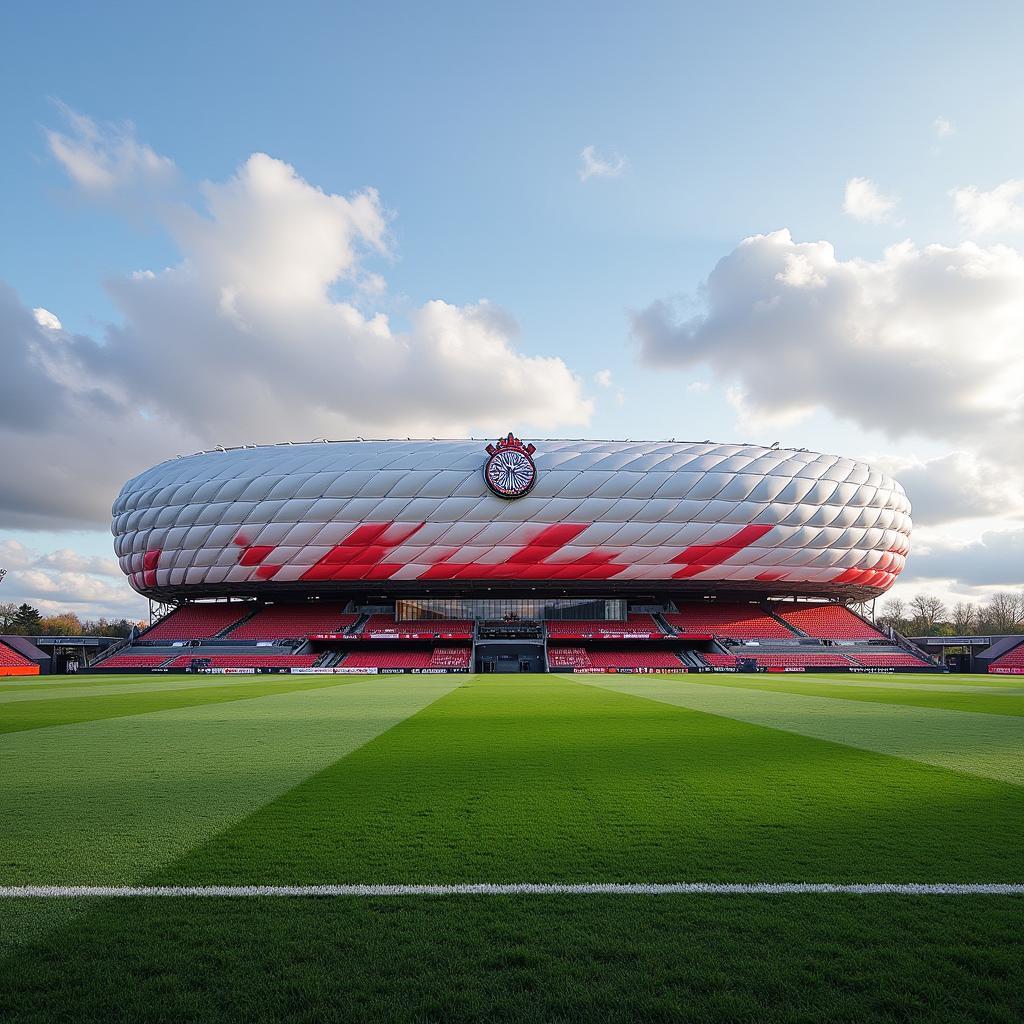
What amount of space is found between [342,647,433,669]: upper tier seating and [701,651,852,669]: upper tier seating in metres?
24.3

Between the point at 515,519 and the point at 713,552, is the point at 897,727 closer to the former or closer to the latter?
the point at 515,519

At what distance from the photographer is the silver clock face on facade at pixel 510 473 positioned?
6456cm

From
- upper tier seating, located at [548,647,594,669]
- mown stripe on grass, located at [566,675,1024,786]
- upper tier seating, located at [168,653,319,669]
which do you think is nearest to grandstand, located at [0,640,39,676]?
upper tier seating, located at [168,653,319,669]

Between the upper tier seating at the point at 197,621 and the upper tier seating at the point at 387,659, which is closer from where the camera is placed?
the upper tier seating at the point at 387,659

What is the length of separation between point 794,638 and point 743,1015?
7070 centimetres

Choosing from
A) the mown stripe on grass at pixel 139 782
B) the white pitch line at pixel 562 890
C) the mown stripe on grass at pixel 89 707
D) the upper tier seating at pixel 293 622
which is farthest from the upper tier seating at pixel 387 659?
the white pitch line at pixel 562 890

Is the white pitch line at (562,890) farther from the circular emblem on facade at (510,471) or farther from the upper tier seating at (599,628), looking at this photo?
the upper tier seating at (599,628)

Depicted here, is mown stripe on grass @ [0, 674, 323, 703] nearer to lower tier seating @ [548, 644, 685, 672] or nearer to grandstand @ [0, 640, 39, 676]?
grandstand @ [0, 640, 39, 676]

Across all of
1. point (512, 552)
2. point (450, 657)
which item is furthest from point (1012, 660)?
point (450, 657)

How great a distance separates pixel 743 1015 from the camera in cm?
339

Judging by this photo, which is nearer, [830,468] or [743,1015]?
[743,1015]

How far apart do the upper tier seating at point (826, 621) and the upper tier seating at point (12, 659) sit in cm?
6877

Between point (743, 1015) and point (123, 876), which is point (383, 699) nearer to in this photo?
point (123, 876)

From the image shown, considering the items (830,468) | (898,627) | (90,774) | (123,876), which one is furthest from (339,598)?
(898,627)
